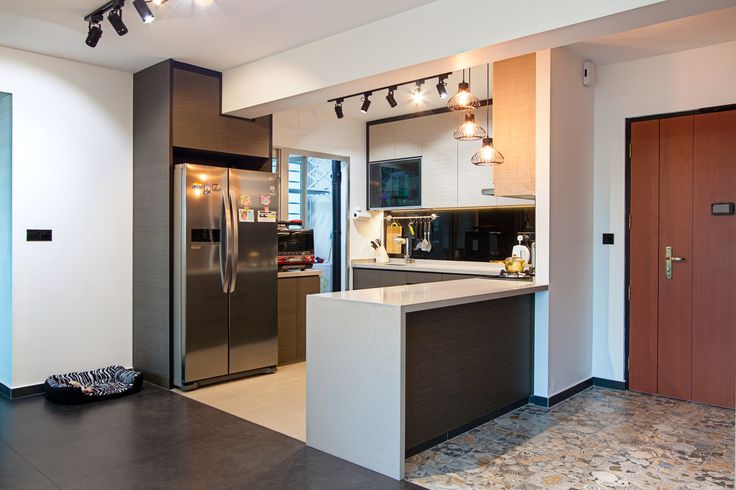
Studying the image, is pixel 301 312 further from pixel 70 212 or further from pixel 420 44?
pixel 420 44

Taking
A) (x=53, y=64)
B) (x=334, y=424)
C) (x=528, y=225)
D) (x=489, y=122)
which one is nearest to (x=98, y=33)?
(x=53, y=64)

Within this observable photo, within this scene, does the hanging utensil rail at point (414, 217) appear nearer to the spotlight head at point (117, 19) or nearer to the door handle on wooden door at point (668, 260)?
the door handle on wooden door at point (668, 260)

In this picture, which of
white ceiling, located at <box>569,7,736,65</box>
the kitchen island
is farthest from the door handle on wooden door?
white ceiling, located at <box>569,7,736,65</box>

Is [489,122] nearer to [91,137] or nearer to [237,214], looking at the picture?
[237,214]

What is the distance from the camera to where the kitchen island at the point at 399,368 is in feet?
9.01

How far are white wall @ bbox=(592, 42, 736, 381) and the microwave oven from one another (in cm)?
202

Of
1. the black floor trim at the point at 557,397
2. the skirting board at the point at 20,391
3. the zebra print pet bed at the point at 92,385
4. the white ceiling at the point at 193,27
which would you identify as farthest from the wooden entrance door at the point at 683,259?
the skirting board at the point at 20,391

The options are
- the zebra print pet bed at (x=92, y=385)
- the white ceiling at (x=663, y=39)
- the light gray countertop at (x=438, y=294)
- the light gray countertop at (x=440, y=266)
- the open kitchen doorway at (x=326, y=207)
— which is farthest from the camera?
the open kitchen doorway at (x=326, y=207)

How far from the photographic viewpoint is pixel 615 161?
4.44 m

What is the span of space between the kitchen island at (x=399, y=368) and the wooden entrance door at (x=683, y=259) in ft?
4.49

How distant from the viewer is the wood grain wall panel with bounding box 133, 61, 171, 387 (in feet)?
14.2

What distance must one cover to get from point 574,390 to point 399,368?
2.16 metres

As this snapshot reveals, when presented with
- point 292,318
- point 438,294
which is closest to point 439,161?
point 292,318

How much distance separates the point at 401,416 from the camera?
2.70 m
